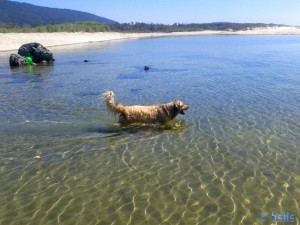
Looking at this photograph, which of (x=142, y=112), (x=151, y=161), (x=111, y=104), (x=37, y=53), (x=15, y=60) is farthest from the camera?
(x=37, y=53)

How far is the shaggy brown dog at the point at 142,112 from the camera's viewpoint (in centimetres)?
1116

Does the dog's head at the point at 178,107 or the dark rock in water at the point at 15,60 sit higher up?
the dog's head at the point at 178,107

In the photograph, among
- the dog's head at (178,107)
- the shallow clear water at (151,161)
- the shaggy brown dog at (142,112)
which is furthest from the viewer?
the dog's head at (178,107)

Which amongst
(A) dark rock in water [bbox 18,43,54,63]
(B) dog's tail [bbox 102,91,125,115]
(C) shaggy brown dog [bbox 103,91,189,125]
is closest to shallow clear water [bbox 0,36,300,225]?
(C) shaggy brown dog [bbox 103,91,189,125]

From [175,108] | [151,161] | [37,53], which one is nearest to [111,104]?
[175,108]

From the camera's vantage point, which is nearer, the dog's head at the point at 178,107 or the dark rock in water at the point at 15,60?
the dog's head at the point at 178,107

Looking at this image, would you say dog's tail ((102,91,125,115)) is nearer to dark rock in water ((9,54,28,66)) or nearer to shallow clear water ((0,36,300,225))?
shallow clear water ((0,36,300,225))

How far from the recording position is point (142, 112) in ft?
37.6

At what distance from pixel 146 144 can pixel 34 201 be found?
3.82 m

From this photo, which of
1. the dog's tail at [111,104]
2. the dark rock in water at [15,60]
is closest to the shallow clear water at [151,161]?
the dog's tail at [111,104]

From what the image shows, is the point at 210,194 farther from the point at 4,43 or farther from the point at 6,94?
the point at 4,43

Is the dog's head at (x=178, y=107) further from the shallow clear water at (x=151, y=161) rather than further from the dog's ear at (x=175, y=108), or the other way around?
the shallow clear water at (x=151, y=161)

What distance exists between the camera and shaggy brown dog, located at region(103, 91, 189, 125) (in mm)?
11156

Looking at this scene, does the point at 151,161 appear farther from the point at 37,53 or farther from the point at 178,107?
the point at 37,53
